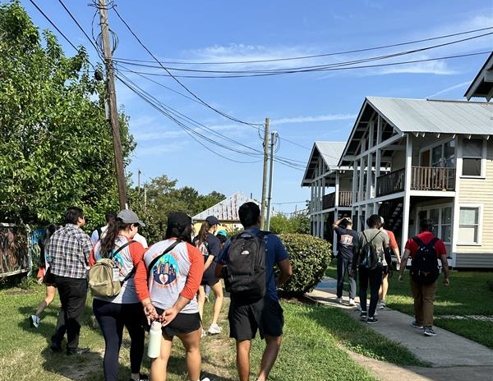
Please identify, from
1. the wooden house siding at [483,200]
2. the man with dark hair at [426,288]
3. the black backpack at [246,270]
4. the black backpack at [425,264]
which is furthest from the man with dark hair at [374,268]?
the wooden house siding at [483,200]

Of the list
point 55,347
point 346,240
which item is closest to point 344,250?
point 346,240

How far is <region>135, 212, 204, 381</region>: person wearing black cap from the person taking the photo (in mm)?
3768

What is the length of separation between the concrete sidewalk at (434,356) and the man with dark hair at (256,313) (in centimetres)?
154

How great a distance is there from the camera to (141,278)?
3818 millimetres

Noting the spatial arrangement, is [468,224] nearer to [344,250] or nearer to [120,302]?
[344,250]

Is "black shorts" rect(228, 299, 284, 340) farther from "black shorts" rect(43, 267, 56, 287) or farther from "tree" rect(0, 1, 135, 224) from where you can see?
"tree" rect(0, 1, 135, 224)

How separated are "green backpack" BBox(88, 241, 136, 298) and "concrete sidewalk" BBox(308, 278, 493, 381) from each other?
2874 mm

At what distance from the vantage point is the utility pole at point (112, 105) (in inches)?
452

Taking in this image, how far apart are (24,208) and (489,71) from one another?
1270 centimetres

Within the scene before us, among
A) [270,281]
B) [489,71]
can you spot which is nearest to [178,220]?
[270,281]

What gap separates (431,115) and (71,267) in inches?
755

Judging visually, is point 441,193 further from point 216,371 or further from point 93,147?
point 216,371

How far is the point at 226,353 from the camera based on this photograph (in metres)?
5.59

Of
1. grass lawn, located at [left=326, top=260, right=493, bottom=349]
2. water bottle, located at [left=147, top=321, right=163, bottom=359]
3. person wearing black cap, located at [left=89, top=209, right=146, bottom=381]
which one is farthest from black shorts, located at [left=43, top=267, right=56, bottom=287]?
grass lawn, located at [left=326, top=260, right=493, bottom=349]
